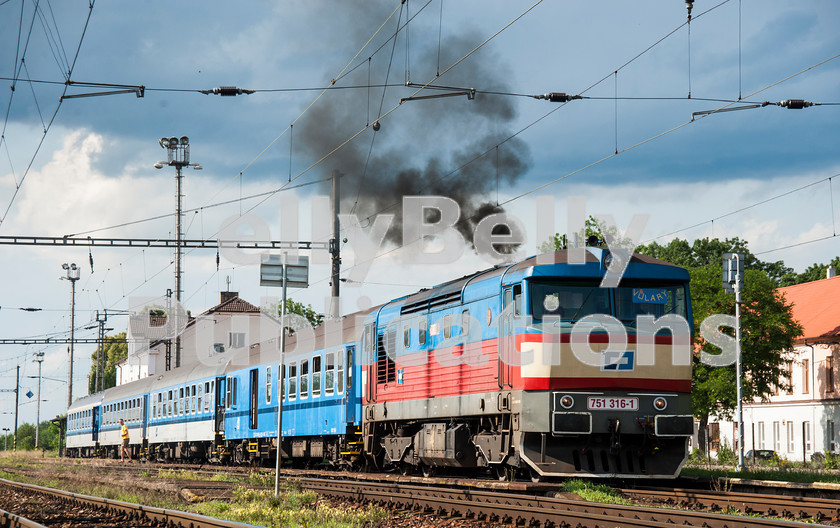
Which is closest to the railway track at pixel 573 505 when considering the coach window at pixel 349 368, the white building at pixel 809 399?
the coach window at pixel 349 368

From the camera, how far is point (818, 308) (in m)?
58.7

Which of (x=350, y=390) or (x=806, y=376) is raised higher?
(x=806, y=376)

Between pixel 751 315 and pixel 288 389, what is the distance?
27.6 m

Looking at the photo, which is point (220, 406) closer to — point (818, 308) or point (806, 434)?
point (806, 434)

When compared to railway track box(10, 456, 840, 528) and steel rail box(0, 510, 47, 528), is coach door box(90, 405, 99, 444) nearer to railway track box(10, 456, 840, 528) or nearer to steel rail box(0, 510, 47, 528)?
railway track box(10, 456, 840, 528)

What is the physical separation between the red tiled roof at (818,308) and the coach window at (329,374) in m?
33.6

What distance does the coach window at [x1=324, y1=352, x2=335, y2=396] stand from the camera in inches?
1039

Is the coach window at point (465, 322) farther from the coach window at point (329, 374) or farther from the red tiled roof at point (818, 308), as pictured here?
the red tiled roof at point (818, 308)

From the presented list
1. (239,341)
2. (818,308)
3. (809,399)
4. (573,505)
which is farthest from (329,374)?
(818,308)

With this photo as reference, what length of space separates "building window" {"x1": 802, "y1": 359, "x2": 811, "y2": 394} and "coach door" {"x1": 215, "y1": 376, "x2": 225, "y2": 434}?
34896 mm

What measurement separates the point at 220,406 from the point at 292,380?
779 cm

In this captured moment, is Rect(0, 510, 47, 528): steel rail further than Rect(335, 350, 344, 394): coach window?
No

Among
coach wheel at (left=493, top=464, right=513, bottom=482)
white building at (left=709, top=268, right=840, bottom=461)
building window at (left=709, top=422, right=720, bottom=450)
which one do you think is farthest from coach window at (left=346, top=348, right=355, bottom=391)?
building window at (left=709, top=422, right=720, bottom=450)

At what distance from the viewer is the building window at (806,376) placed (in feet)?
184
